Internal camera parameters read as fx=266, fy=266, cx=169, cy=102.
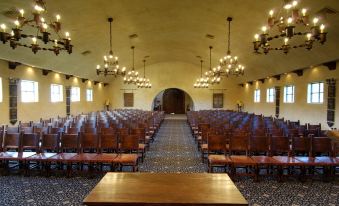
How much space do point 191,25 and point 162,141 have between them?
5.18 meters

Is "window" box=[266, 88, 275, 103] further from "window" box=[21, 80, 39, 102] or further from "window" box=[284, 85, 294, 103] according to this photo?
"window" box=[21, 80, 39, 102]

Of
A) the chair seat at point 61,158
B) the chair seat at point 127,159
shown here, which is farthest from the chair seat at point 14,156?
the chair seat at point 127,159

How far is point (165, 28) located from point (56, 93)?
763cm

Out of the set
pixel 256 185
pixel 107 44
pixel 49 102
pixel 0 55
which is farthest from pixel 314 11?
pixel 49 102

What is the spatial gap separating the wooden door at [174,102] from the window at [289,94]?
623 inches

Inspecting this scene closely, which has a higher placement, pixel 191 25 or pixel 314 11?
pixel 191 25

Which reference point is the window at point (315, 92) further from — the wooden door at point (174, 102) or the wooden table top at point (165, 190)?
the wooden door at point (174, 102)

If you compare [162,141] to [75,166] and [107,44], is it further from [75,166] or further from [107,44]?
[107,44]

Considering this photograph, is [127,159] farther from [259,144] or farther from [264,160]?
[259,144]

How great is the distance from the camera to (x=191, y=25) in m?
11.6

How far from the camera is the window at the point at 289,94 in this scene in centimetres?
1459

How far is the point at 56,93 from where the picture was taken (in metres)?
15.4

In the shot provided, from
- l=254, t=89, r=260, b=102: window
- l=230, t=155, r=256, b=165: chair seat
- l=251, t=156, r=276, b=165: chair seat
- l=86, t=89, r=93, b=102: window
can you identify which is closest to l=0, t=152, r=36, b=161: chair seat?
l=230, t=155, r=256, b=165: chair seat

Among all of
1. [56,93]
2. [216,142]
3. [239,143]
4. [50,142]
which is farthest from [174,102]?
[50,142]
